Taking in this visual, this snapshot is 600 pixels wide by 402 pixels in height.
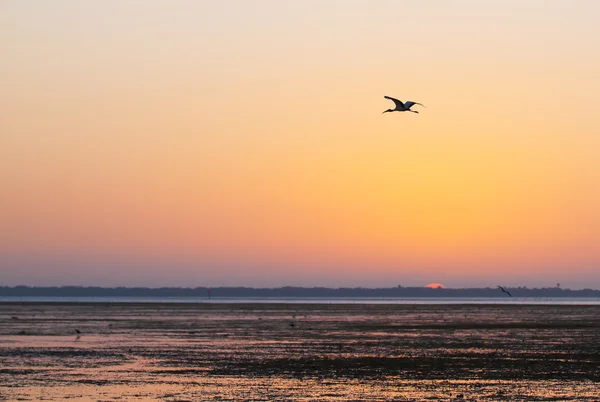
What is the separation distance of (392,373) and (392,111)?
12677 millimetres

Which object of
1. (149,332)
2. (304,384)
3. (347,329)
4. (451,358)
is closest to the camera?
(304,384)

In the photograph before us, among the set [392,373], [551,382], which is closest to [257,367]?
[392,373]

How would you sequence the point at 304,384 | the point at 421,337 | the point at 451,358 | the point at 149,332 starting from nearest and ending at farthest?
the point at 304,384
the point at 451,358
the point at 421,337
the point at 149,332

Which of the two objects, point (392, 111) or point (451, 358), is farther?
point (451, 358)

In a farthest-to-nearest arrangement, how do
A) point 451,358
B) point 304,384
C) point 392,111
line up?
point 451,358, point 304,384, point 392,111

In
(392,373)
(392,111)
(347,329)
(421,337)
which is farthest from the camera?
(347,329)

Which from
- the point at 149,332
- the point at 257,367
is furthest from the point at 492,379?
the point at 149,332

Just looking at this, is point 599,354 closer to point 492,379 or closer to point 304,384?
point 492,379

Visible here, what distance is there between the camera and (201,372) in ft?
136

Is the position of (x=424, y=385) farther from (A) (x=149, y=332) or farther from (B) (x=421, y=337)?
(A) (x=149, y=332)

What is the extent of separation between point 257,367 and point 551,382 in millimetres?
13489

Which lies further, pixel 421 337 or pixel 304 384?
pixel 421 337

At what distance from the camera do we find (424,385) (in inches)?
1435

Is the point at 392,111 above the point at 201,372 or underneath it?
above
